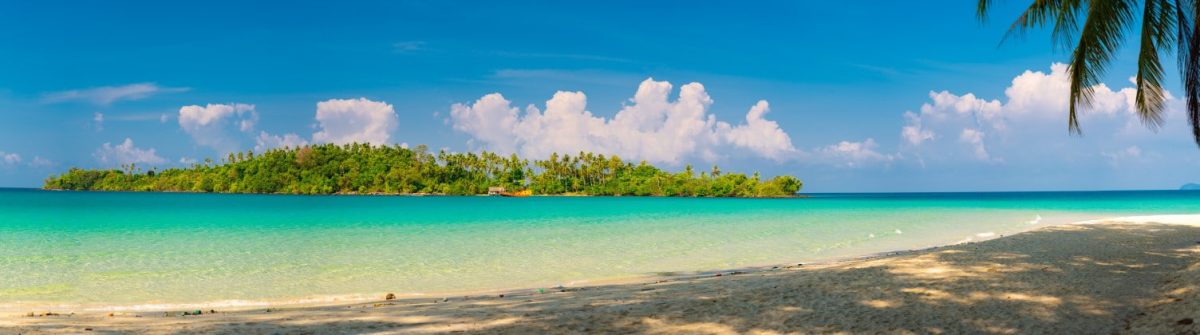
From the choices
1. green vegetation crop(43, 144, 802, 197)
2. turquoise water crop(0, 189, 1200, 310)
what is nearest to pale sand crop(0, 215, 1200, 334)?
turquoise water crop(0, 189, 1200, 310)

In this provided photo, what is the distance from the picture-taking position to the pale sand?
6.33 meters

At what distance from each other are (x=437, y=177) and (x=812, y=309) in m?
156

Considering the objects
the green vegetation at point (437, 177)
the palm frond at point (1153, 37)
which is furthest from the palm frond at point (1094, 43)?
the green vegetation at point (437, 177)

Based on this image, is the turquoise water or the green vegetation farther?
the green vegetation

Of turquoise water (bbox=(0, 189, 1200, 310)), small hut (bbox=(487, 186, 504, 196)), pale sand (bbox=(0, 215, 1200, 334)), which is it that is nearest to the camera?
pale sand (bbox=(0, 215, 1200, 334))

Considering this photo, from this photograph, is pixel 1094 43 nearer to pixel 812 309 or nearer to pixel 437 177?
pixel 812 309

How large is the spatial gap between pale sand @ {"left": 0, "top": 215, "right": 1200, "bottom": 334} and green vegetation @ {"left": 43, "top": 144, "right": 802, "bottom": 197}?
5444 inches

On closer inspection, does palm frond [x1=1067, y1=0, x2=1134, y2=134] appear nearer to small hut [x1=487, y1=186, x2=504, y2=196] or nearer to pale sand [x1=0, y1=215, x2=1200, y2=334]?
pale sand [x1=0, y1=215, x2=1200, y2=334]

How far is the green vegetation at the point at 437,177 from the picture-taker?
14850cm

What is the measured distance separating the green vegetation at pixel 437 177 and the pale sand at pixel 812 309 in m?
138

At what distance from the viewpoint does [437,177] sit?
157 metres

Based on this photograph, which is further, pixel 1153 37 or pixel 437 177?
pixel 437 177

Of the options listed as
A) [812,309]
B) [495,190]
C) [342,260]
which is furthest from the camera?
[495,190]

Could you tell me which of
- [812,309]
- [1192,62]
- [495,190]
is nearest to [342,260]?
[812,309]
